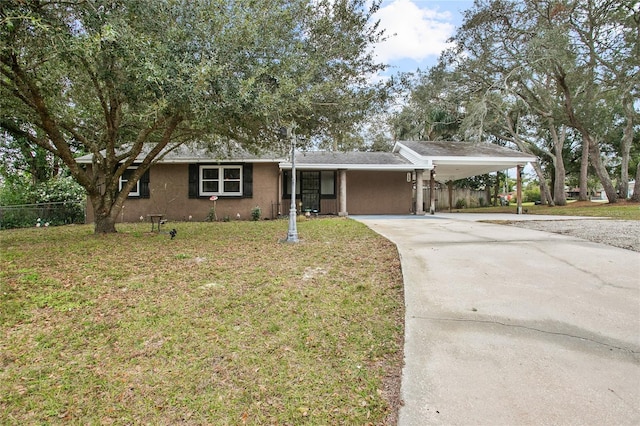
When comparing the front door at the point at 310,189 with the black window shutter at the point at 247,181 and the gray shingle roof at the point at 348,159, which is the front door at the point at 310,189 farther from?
the black window shutter at the point at 247,181

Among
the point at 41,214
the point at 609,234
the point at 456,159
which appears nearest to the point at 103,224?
the point at 41,214

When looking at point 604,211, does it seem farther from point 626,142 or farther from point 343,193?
point 343,193

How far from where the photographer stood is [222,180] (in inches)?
533

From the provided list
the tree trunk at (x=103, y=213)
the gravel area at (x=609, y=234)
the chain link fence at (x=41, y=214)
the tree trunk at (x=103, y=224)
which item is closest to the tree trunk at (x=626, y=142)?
the gravel area at (x=609, y=234)

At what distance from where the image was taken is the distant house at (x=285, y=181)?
13.4 meters

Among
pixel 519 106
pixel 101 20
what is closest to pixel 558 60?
pixel 519 106

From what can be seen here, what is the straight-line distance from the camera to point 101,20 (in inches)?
198

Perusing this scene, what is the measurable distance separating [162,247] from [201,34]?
4018mm

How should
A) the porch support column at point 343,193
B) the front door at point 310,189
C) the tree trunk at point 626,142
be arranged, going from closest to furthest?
1. the porch support column at point 343,193
2. the front door at point 310,189
3. the tree trunk at point 626,142

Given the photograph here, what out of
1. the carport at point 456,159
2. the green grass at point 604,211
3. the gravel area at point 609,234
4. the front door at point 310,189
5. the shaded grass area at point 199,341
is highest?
the carport at point 456,159

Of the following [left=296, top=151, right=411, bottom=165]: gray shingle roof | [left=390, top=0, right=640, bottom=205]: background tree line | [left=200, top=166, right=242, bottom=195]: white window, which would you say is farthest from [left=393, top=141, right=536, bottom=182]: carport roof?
[left=200, top=166, right=242, bottom=195]: white window

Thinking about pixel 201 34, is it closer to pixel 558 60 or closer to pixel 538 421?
pixel 538 421

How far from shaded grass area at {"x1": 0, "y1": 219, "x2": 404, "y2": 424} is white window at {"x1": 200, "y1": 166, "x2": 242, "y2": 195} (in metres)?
8.26

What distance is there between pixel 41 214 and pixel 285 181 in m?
9.30
